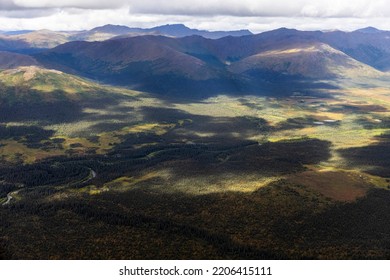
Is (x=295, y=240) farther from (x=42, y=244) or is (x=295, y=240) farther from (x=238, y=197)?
(x=42, y=244)

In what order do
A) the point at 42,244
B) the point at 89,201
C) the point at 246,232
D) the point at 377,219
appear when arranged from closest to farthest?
1. the point at 42,244
2. the point at 246,232
3. the point at 377,219
4. the point at 89,201

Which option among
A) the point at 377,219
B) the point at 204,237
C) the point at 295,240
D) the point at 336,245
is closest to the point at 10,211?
the point at 204,237

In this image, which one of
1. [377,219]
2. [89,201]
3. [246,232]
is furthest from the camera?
[89,201]

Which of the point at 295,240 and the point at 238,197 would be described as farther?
the point at 238,197

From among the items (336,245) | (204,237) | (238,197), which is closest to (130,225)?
(204,237)

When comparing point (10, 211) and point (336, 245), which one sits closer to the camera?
point (336, 245)

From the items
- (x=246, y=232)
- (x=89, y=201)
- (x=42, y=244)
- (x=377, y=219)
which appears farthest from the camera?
(x=89, y=201)

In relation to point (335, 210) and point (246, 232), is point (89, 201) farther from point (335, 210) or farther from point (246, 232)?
point (335, 210)
